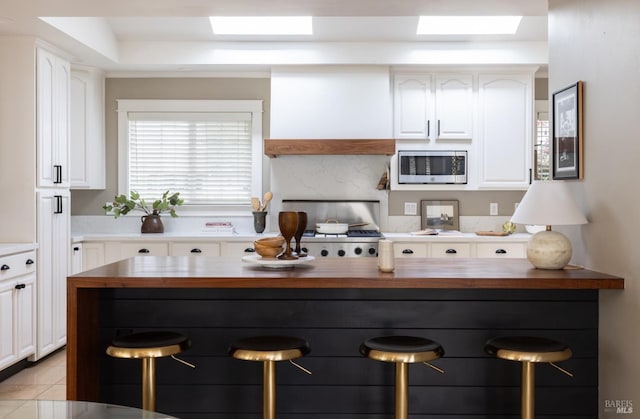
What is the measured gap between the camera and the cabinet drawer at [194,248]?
529cm

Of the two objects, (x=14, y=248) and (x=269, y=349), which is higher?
(x=14, y=248)

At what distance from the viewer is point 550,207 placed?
2750 millimetres

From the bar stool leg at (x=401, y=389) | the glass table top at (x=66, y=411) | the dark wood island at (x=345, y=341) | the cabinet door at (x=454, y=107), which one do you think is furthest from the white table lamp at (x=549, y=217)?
the cabinet door at (x=454, y=107)

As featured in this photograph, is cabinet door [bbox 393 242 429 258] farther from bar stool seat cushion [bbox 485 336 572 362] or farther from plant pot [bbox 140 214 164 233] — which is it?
bar stool seat cushion [bbox 485 336 572 362]

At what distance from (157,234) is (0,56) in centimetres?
199

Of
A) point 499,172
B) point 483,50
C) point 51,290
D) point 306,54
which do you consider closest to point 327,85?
point 306,54

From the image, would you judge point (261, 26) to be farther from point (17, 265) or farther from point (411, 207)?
point (17, 265)

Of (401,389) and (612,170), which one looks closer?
(401,389)

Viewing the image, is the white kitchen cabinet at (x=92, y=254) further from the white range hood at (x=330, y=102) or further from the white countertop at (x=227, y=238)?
the white range hood at (x=330, y=102)

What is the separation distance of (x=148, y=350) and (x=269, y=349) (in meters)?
0.50

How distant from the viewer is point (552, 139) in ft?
10.7

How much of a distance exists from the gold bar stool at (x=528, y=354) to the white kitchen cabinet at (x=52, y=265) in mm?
3440

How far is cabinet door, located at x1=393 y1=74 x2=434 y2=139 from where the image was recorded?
5555 millimetres

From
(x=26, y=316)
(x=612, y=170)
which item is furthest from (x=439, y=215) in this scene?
(x=26, y=316)
